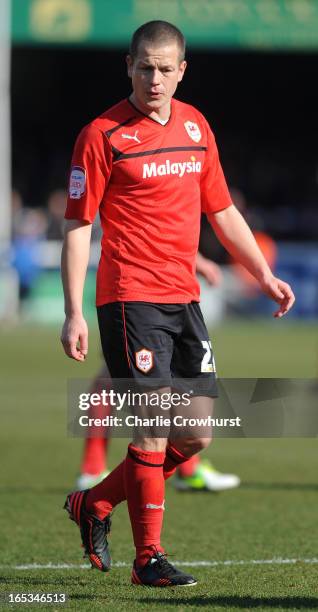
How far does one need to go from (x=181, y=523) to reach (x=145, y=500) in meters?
1.67

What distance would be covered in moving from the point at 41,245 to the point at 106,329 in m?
17.0

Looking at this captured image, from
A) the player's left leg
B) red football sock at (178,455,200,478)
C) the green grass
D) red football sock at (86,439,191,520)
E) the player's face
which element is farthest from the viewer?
red football sock at (178,455,200,478)

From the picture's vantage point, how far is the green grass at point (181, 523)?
15.9 feet

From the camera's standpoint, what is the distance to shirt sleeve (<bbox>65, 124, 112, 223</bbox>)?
16.3ft

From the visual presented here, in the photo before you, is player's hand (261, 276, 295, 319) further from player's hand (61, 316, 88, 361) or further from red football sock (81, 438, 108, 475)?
red football sock (81, 438, 108, 475)

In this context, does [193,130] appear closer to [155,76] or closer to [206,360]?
[155,76]

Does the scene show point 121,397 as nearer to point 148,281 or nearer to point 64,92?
point 148,281

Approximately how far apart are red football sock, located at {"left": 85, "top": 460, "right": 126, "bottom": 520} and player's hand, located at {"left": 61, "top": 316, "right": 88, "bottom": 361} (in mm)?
689

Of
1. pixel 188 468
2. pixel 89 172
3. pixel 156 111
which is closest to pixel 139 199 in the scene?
pixel 89 172

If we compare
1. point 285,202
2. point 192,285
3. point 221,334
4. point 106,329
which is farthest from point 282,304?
point 285,202

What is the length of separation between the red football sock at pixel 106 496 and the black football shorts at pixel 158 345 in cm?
52

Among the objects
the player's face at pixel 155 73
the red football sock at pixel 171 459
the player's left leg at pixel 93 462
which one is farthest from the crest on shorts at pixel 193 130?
the player's left leg at pixel 93 462

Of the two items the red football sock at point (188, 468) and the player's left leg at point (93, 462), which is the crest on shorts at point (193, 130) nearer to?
the player's left leg at point (93, 462)

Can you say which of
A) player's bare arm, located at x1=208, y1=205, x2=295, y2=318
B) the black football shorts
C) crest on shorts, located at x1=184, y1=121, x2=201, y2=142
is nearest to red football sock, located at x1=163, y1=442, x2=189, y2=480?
the black football shorts
